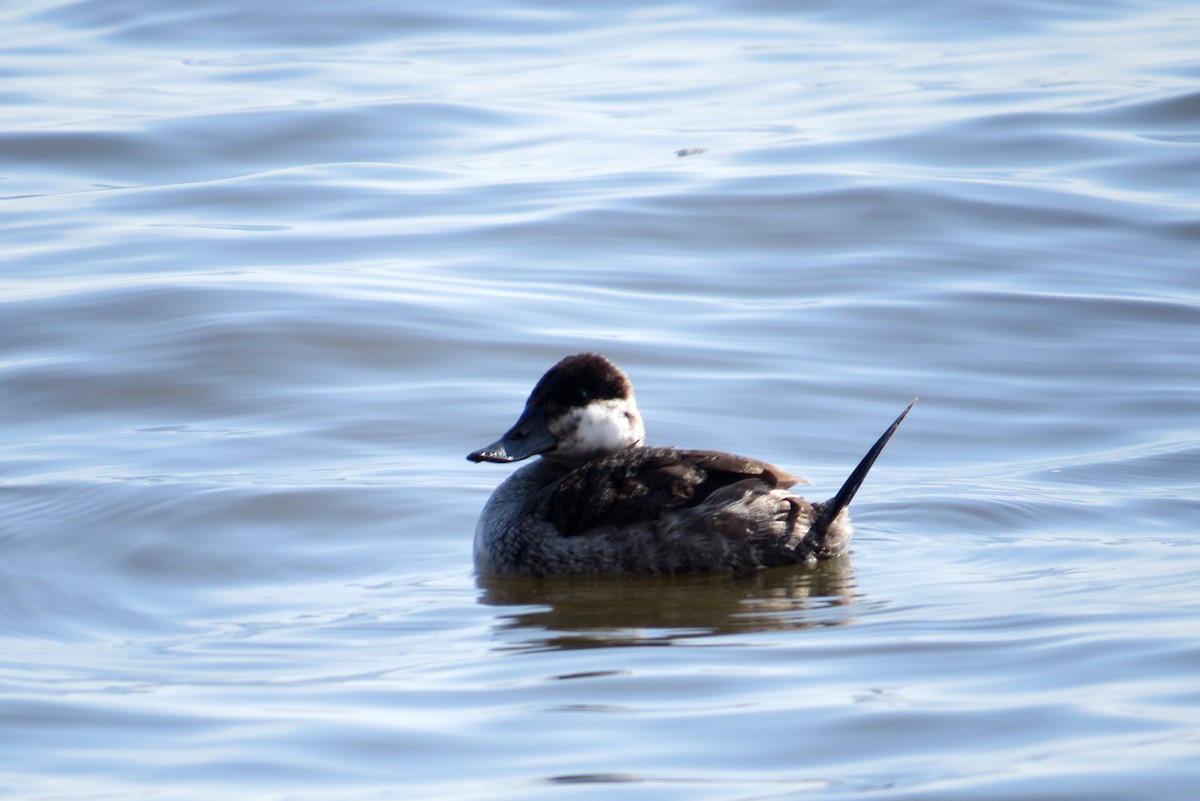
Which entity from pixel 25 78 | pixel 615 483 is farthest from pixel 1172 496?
pixel 25 78

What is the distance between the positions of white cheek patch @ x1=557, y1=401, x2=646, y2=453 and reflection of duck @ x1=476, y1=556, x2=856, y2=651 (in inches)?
23.4

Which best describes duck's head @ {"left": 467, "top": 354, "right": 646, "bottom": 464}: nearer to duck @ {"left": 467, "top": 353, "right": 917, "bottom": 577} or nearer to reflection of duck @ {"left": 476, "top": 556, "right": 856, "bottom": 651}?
duck @ {"left": 467, "top": 353, "right": 917, "bottom": 577}

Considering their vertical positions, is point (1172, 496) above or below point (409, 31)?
below

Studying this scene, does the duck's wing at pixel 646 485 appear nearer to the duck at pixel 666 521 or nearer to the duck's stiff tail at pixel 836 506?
the duck at pixel 666 521

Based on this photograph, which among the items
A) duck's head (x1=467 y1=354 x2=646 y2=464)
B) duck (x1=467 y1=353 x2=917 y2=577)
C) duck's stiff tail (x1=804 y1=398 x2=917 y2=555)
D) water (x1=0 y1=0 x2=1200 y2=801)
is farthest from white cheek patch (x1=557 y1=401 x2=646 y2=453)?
duck's stiff tail (x1=804 y1=398 x2=917 y2=555)

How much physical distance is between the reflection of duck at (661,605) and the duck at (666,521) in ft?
0.20

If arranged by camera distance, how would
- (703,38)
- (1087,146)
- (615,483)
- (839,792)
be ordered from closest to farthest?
1. (839,792)
2. (615,483)
3. (1087,146)
4. (703,38)

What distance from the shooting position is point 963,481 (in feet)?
24.6

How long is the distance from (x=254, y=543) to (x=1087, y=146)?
32.4 ft

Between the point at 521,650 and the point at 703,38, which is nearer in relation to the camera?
the point at 521,650

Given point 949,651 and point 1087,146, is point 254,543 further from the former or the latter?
point 1087,146

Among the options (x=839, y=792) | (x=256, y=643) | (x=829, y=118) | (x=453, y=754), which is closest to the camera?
(x=839, y=792)

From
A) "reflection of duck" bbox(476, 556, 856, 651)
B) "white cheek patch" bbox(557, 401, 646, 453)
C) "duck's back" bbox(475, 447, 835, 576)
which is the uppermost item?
"white cheek patch" bbox(557, 401, 646, 453)

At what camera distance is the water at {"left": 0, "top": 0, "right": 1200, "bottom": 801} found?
14.9 feet
